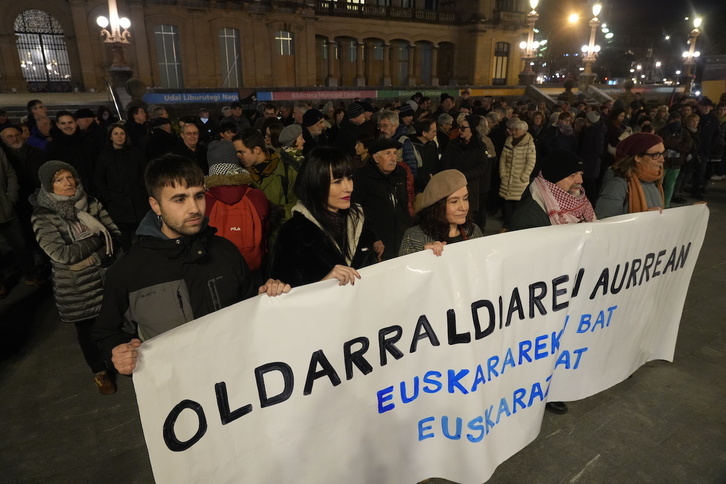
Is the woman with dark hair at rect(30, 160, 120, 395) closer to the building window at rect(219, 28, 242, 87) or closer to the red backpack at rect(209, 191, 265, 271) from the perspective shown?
the red backpack at rect(209, 191, 265, 271)

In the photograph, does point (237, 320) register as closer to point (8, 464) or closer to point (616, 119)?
point (8, 464)

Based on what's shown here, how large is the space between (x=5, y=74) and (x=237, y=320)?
1144 inches

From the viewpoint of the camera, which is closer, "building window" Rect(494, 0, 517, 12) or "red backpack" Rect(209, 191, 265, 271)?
"red backpack" Rect(209, 191, 265, 271)

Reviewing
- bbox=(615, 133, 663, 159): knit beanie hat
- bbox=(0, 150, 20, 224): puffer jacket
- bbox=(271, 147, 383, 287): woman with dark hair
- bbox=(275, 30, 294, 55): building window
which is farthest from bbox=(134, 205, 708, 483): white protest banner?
bbox=(275, 30, 294, 55): building window

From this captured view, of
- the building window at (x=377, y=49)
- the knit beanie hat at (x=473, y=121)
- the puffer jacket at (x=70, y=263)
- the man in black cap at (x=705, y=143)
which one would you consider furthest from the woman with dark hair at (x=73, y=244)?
the building window at (x=377, y=49)

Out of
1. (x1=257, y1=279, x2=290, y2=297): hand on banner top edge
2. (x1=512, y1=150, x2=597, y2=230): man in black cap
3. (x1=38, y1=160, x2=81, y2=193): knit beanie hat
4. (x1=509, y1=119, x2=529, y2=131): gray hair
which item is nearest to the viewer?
(x1=257, y1=279, x2=290, y2=297): hand on banner top edge

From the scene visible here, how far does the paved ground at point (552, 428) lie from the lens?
2.91m

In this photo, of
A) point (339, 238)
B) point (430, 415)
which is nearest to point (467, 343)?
point (430, 415)

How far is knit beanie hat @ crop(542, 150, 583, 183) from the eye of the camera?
3.26 meters

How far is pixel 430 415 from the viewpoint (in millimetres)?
2520

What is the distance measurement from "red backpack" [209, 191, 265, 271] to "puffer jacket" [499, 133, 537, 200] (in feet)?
16.1

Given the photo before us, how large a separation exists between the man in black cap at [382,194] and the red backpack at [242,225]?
41.2 inches

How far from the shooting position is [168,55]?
1040 inches

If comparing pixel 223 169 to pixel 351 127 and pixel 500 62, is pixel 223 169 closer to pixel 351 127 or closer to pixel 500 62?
pixel 351 127
